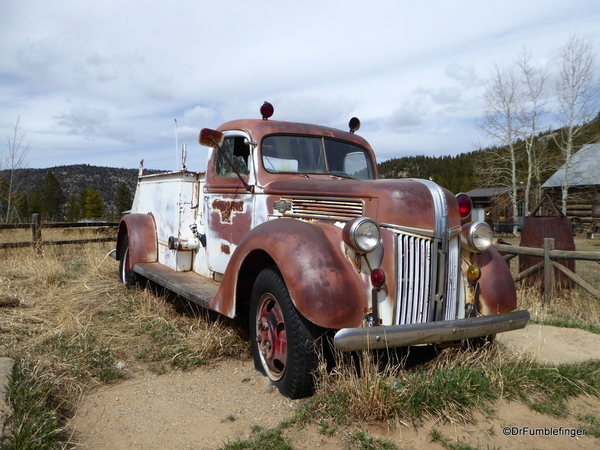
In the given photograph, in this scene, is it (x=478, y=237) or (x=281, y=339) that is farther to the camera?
(x=478, y=237)

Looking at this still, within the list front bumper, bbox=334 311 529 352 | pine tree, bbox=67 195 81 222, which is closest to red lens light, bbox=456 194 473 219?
front bumper, bbox=334 311 529 352

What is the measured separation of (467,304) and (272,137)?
91.5 inches

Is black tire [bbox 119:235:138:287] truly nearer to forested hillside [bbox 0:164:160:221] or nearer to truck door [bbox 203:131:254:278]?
truck door [bbox 203:131:254:278]

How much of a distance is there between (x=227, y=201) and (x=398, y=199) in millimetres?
1968

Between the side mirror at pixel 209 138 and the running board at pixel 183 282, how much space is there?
137 cm

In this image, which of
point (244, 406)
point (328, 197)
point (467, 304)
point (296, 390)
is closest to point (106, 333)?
point (244, 406)

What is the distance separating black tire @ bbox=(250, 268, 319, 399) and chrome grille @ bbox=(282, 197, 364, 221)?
2.01 ft

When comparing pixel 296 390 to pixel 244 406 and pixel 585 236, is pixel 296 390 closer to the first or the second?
pixel 244 406

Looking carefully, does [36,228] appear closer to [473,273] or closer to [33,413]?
[33,413]

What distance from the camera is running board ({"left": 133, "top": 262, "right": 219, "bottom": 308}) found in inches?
166

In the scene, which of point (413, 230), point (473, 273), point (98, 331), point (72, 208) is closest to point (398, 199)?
point (413, 230)

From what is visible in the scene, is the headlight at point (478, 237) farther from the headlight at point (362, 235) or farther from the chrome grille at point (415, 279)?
the headlight at point (362, 235)

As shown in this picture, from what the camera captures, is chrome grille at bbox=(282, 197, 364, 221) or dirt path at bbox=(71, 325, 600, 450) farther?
chrome grille at bbox=(282, 197, 364, 221)

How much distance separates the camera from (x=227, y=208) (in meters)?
4.59
